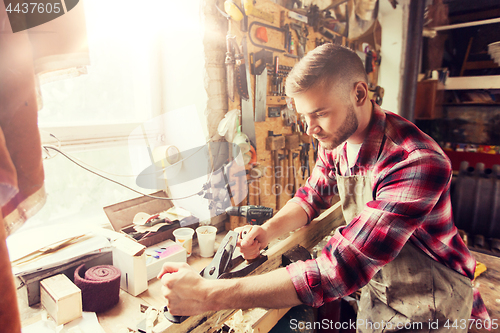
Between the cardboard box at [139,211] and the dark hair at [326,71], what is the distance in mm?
904

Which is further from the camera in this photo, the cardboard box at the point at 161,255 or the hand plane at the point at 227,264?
the cardboard box at the point at 161,255

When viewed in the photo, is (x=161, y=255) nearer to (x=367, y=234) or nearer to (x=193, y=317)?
(x=193, y=317)

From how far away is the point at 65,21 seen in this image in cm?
79

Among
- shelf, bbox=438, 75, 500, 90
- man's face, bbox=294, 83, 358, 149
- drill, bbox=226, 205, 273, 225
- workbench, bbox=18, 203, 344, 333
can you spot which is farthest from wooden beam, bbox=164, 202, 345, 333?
shelf, bbox=438, 75, 500, 90

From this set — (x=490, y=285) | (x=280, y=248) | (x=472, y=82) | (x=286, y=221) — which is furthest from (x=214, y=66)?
(x=472, y=82)

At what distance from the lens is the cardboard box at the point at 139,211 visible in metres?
1.34

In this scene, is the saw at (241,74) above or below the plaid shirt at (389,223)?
above

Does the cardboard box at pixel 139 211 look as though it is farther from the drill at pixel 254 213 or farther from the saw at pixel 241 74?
the saw at pixel 241 74

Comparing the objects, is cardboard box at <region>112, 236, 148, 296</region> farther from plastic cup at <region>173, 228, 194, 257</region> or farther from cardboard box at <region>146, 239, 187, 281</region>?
plastic cup at <region>173, 228, 194, 257</region>

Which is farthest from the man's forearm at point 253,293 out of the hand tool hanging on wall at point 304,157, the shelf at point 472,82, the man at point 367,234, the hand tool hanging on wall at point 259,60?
the shelf at point 472,82

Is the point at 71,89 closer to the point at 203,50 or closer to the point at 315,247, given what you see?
the point at 203,50

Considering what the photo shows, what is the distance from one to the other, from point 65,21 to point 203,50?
32.2 inches

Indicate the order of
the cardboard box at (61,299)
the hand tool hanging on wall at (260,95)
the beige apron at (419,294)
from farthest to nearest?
1. the hand tool hanging on wall at (260,95)
2. the beige apron at (419,294)
3. the cardboard box at (61,299)

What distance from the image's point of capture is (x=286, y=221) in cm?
124
